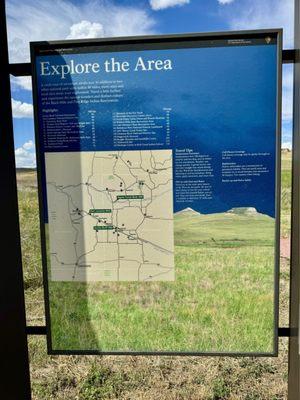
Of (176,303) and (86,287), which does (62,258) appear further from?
(176,303)

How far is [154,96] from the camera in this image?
6.10ft

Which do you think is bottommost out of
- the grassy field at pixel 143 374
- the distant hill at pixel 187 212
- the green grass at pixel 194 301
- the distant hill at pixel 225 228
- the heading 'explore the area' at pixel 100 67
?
the grassy field at pixel 143 374

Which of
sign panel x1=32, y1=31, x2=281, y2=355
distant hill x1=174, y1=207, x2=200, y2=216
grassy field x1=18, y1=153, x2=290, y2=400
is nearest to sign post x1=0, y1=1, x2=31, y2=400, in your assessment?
sign panel x1=32, y1=31, x2=281, y2=355

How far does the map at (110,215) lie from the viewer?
191 cm

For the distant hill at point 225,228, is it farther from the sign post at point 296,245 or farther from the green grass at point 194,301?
the sign post at point 296,245

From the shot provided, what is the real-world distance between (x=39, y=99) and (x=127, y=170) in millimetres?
607

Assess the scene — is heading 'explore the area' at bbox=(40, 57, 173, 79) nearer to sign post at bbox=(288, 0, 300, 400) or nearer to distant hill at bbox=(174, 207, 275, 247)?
sign post at bbox=(288, 0, 300, 400)

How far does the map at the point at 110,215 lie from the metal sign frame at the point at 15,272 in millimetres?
202

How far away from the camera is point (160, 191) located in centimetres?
191

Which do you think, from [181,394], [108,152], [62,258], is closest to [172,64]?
[108,152]

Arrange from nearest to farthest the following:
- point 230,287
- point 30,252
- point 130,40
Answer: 1. point 130,40
2. point 230,287
3. point 30,252

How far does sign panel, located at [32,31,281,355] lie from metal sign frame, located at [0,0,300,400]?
3.7 inches

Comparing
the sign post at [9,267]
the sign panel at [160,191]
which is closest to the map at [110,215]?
the sign panel at [160,191]

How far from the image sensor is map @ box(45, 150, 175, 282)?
1.91 meters
